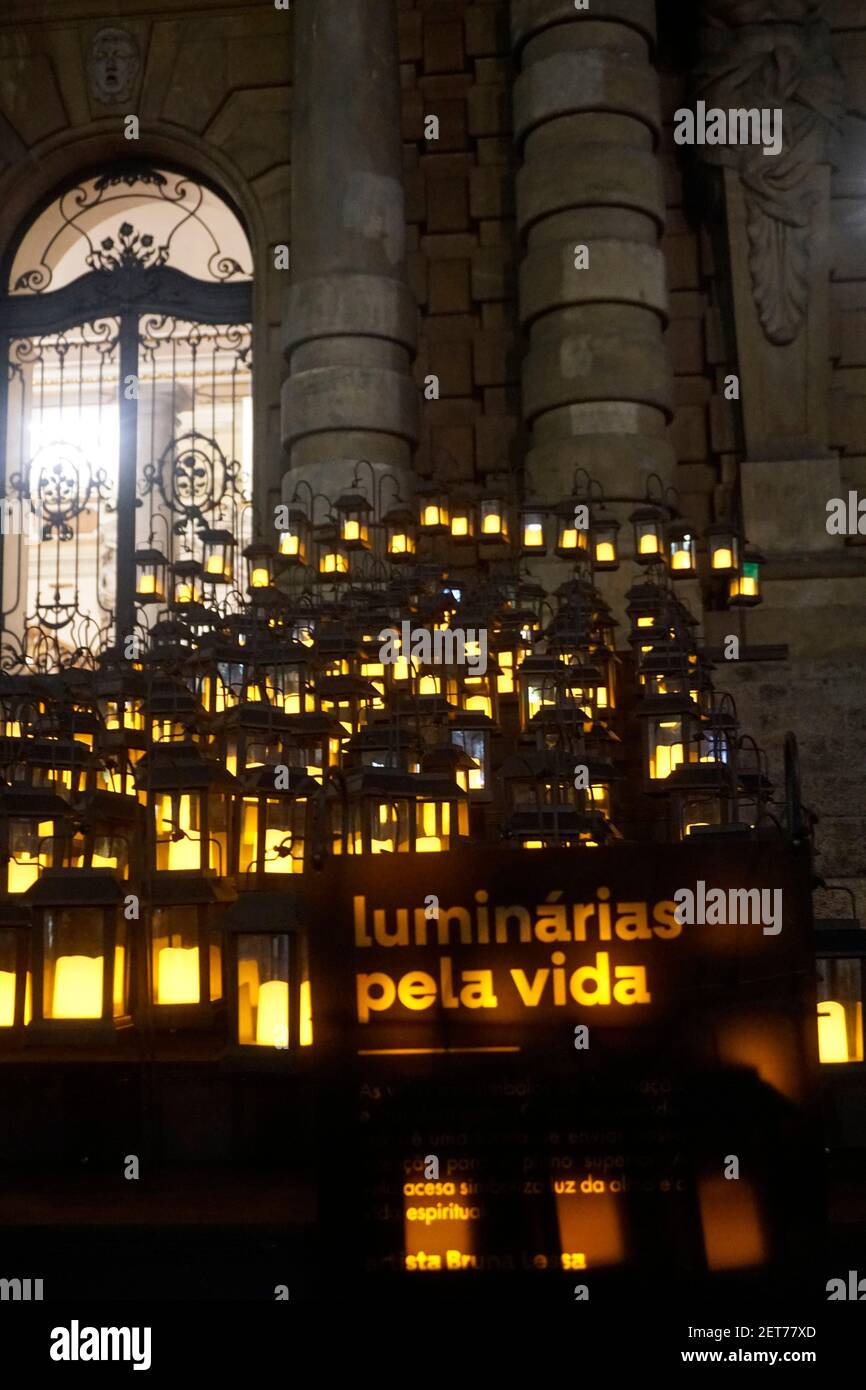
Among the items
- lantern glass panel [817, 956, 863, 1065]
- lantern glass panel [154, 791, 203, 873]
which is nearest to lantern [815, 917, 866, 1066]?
lantern glass panel [817, 956, 863, 1065]

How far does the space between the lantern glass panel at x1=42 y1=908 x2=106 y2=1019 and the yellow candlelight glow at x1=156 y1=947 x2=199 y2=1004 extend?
417 millimetres

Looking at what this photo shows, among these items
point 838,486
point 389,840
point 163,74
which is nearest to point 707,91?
point 838,486

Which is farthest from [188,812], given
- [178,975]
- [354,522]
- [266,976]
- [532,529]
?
[532,529]

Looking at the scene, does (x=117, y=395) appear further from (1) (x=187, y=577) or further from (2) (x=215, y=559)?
(1) (x=187, y=577)

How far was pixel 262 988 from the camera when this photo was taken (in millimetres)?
5352

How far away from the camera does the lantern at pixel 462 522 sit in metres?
11.8

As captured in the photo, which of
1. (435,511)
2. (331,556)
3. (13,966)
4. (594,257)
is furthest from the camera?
(594,257)

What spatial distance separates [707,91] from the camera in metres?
13.6

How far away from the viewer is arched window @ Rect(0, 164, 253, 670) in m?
14.9

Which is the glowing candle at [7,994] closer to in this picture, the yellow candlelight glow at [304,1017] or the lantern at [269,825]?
the yellow candlelight glow at [304,1017]

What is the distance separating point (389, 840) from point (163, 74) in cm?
1082

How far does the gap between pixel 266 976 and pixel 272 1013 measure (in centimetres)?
12

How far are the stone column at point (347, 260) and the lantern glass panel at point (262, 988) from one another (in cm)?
774

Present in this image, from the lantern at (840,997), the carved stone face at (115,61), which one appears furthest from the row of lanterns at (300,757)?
the carved stone face at (115,61)
